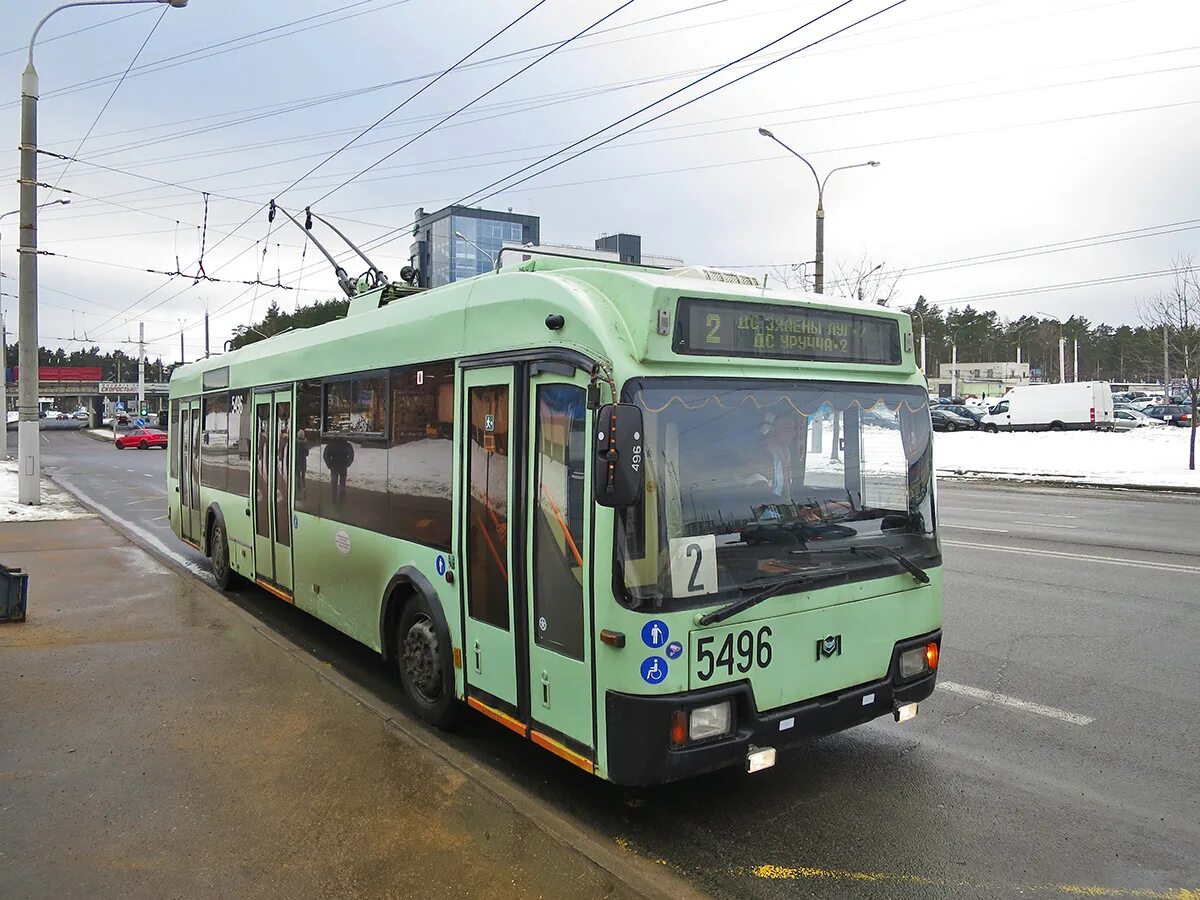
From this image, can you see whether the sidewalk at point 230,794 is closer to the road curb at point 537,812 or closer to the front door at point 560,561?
the road curb at point 537,812

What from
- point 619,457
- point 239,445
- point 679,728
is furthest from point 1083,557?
point 239,445

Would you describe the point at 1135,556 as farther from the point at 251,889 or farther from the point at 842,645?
the point at 251,889

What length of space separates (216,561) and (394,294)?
16.8 ft

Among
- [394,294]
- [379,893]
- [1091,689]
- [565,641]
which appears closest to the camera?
[379,893]

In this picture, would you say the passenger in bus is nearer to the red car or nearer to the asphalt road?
the asphalt road

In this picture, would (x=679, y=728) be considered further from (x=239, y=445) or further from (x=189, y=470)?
(x=189, y=470)

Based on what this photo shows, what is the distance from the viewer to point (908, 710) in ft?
15.7

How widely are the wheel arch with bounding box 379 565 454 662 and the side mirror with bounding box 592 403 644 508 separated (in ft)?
6.97

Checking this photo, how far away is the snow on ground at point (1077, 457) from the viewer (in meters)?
25.9

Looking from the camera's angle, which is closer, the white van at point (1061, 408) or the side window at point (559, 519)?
the side window at point (559, 519)

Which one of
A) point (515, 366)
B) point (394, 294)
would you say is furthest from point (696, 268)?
point (394, 294)

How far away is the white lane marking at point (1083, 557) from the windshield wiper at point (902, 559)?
806 cm

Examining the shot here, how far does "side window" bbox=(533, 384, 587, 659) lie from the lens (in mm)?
4191

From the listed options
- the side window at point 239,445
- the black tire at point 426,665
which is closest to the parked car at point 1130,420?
the side window at point 239,445
